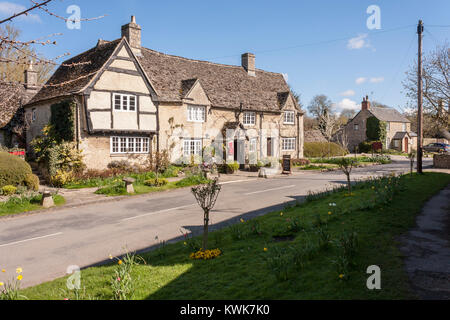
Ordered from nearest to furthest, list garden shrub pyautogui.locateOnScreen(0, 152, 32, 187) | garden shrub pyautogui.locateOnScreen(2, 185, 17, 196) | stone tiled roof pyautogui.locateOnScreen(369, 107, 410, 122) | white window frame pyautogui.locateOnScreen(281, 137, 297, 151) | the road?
1. the road
2. garden shrub pyautogui.locateOnScreen(2, 185, 17, 196)
3. garden shrub pyautogui.locateOnScreen(0, 152, 32, 187)
4. white window frame pyautogui.locateOnScreen(281, 137, 297, 151)
5. stone tiled roof pyautogui.locateOnScreen(369, 107, 410, 122)

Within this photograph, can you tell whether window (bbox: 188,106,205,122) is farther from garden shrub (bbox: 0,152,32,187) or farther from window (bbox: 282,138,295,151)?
garden shrub (bbox: 0,152,32,187)

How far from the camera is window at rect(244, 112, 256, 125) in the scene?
33.1 metres

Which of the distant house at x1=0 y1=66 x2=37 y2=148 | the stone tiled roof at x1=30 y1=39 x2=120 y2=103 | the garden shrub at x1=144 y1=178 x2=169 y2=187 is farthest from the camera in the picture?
the distant house at x1=0 y1=66 x2=37 y2=148

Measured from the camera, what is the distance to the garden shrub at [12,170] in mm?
17641

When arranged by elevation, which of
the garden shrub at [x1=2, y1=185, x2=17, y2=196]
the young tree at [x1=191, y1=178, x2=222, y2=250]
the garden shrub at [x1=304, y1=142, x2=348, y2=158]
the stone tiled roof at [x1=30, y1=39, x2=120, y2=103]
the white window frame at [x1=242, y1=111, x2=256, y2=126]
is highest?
the stone tiled roof at [x1=30, y1=39, x2=120, y2=103]

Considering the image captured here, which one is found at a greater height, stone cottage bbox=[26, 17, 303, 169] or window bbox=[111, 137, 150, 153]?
stone cottage bbox=[26, 17, 303, 169]

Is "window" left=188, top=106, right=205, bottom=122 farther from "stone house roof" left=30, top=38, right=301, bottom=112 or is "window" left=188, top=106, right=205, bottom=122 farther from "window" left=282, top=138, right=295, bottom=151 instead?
"window" left=282, top=138, right=295, bottom=151

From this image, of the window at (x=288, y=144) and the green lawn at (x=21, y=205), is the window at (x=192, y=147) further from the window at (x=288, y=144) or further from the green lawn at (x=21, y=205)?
the green lawn at (x=21, y=205)

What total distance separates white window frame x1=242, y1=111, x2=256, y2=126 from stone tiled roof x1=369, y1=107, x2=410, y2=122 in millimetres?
33864

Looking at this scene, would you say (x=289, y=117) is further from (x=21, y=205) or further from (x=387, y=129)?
(x=387, y=129)

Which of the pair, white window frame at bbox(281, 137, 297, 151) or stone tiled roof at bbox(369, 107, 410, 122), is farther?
stone tiled roof at bbox(369, 107, 410, 122)

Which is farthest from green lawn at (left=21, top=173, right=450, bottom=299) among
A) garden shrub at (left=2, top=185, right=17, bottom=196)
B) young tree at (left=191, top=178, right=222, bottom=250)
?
garden shrub at (left=2, top=185, right=17, bottom=196)

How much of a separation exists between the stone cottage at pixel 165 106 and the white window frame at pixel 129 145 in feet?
0.23
